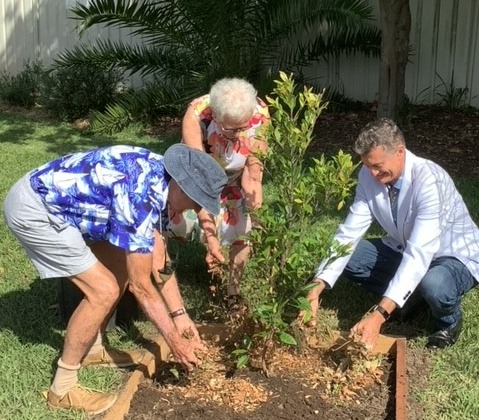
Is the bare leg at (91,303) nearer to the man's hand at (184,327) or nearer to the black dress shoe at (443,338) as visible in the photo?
the man's hand at (184,327)

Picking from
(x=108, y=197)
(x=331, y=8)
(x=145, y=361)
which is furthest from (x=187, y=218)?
(x=331, y=8)

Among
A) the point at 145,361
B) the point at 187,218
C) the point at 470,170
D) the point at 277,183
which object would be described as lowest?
the point at 470,170

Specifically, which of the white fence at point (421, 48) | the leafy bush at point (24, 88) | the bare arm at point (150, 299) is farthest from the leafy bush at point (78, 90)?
the bare arm at point (150, 299)

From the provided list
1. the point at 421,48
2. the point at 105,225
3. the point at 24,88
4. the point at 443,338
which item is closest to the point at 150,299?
the point at 105,225

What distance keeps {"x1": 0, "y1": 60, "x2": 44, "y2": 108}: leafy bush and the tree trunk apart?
524 cm

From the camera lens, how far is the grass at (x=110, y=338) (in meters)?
3.61

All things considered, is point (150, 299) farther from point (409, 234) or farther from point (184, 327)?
point (409, 234)

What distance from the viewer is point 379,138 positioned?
12.0 feet

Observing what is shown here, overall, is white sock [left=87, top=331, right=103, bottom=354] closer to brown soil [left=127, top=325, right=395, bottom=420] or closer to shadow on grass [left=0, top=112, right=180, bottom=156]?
brown soil [left=127, top=325, right=395, bottom=420]

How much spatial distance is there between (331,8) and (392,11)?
1193 millimetres

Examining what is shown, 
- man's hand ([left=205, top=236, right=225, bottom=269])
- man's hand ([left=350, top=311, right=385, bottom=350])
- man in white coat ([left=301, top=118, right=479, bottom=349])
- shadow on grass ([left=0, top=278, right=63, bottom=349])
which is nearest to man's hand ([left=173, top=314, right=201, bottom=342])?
man's hand ([left=205, top=236, right=225, bottom=269])

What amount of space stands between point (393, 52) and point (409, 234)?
4.65 meters

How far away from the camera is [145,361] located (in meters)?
3.77

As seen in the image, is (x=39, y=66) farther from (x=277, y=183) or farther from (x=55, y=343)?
(x=277, y=183)
